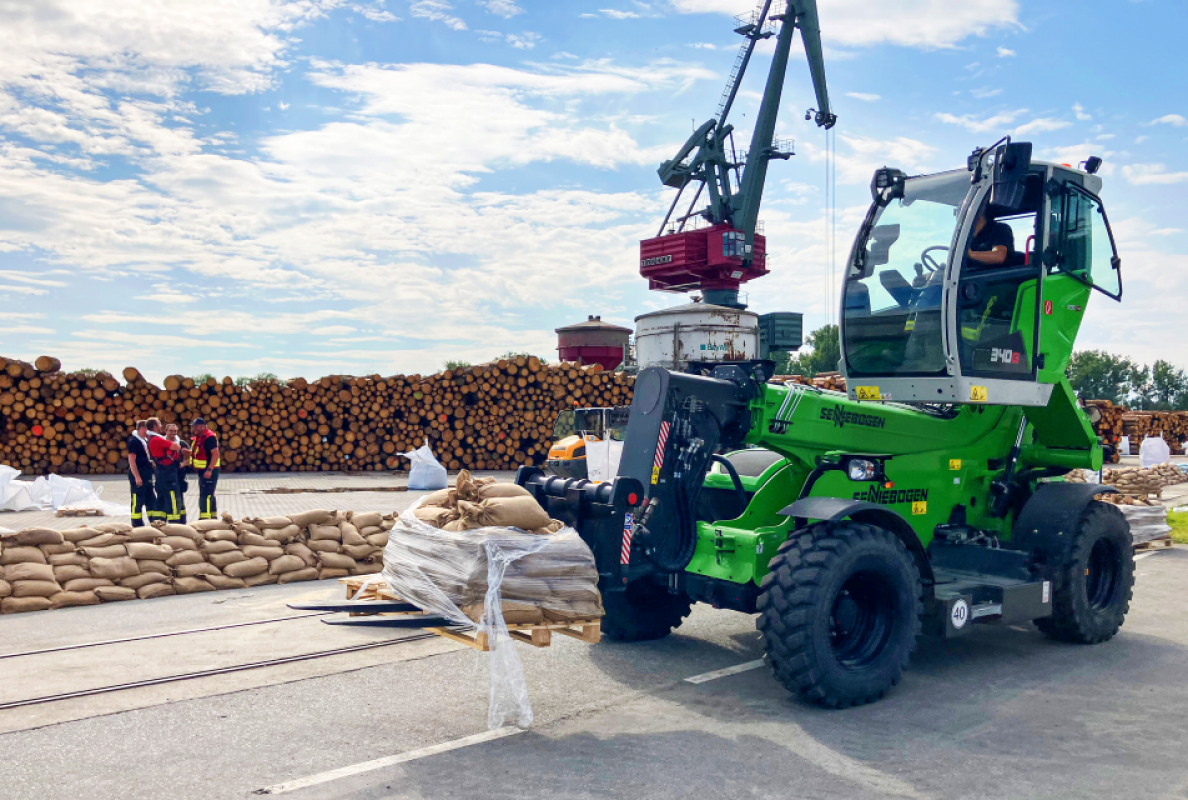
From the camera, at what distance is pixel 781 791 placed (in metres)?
4.30

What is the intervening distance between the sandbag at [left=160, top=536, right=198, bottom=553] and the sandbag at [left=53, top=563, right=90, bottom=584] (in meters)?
0.74

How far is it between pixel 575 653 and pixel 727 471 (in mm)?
1684

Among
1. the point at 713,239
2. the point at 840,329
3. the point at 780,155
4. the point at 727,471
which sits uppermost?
the point at 780,155

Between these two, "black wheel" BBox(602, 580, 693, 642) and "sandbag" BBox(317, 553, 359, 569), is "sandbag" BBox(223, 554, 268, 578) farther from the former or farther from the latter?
"black wheel" BBox(602, 580, 693, 642)

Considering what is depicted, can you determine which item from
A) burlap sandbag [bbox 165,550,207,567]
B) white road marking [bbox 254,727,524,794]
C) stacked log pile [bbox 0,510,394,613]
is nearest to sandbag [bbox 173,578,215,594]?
stacked log pile [bbox 0,510,394,613]

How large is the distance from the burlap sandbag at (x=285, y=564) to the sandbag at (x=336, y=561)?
23 cm

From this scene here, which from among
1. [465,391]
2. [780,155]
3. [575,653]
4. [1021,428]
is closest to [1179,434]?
[780,155]

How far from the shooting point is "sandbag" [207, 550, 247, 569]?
912 centimetres

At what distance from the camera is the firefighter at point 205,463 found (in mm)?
13070

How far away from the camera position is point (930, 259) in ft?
22.3

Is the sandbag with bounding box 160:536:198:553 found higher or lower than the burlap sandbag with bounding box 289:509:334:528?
lower

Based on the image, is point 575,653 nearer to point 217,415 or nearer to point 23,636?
point 23,636

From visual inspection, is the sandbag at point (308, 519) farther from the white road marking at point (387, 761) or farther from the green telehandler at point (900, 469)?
the white road marking at point (387, 761)

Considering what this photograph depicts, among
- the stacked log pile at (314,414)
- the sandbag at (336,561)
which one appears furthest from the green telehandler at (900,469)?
the stacked log pile at (314,414)
